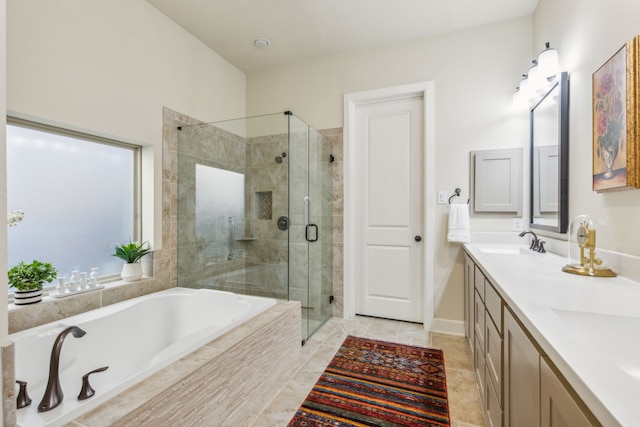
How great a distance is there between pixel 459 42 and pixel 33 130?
330cm

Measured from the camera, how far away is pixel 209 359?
1.35m

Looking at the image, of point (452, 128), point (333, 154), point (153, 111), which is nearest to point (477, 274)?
point (452, 128)

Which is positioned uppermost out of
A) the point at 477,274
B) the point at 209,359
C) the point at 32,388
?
the point at 477,274

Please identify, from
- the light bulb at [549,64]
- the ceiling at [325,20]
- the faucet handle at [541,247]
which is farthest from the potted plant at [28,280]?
the light bulb at [549,64]

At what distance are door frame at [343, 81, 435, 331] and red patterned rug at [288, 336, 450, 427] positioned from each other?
24.3 inches

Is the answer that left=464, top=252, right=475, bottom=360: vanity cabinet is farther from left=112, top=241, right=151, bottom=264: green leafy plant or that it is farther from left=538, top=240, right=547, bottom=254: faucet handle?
left=112, top=241, right=151, bottom=264: green leafy plant

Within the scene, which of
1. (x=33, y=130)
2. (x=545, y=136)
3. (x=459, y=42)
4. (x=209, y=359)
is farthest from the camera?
(x=459, y=42)

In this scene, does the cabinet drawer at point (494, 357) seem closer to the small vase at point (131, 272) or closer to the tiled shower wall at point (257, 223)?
the tiled shower wall at point (257, 223)

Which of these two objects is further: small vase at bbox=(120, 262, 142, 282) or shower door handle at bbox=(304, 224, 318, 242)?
shower door handle at bbox=(304, 224, 318, 242)

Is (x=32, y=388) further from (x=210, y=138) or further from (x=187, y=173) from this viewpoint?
(x=210, y=138)

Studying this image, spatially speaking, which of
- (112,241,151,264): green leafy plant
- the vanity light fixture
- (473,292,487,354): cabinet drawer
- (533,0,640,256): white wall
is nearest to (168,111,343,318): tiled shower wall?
(112,241,151,264): green leafy plant

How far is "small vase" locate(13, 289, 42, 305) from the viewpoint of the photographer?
5.24ft

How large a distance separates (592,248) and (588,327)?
0.74 metres

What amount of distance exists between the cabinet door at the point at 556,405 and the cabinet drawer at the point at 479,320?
85 centimetres
